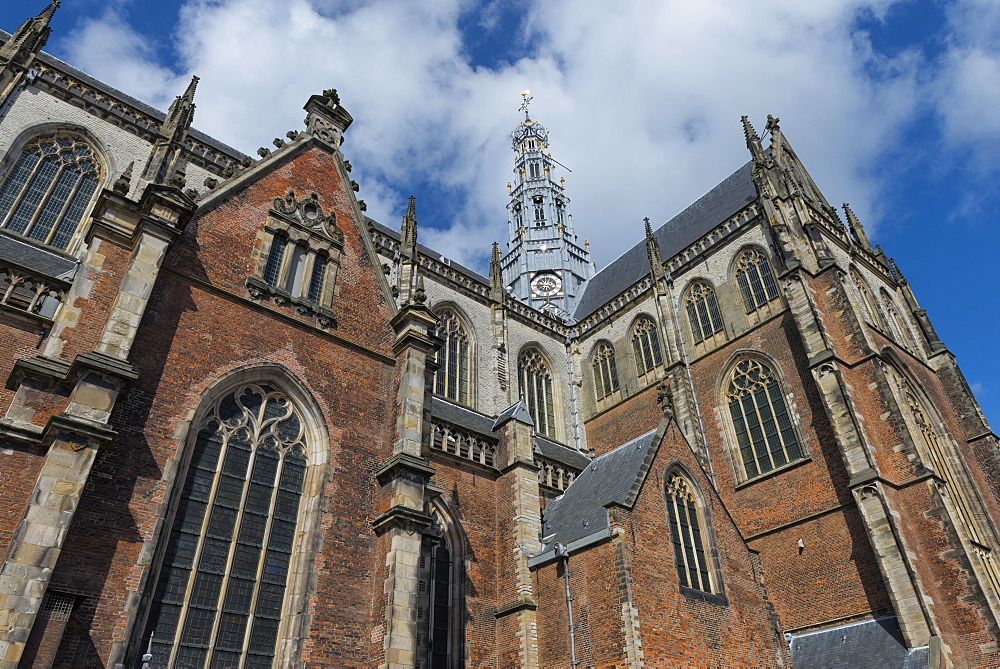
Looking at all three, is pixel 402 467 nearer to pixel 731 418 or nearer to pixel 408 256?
pixel 408 256

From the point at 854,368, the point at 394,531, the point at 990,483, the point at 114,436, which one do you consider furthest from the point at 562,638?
the point at 990,483

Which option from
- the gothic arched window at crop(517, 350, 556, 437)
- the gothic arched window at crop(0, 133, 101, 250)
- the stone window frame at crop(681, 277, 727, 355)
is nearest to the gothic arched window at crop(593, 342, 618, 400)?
the gothic arched window at crop(517, 350, 556, 437)

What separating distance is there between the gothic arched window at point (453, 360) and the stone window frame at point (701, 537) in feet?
30.1

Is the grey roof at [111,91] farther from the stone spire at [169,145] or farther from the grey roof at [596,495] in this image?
the grey roof at [596,495]

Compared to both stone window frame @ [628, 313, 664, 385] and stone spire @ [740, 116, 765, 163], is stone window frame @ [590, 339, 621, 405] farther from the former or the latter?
stone spire @ [740, 116, 765, 163]

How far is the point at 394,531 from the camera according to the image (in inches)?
417

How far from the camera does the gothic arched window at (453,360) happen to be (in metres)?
22.6

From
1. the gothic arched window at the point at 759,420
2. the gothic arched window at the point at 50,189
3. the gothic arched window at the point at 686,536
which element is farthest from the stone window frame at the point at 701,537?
the gothic arched window at the point at 50,189

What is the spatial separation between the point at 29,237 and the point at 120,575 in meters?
12.2

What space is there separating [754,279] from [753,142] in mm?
6419

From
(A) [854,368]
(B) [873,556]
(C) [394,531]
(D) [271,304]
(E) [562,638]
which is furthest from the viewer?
(A) [854,368]

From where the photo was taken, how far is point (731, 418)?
21.5 metres

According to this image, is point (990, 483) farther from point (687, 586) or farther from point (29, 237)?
point (29, 237)

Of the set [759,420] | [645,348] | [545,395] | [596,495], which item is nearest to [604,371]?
[645,348]
